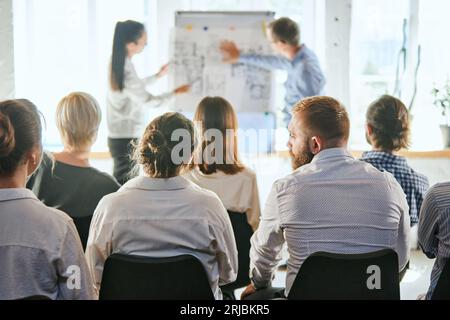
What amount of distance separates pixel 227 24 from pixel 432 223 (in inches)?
110

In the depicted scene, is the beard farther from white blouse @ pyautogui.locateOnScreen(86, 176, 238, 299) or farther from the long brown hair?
the long brown hair

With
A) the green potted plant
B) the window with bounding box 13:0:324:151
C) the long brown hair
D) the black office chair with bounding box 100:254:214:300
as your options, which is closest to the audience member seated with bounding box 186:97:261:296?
the long brown hair

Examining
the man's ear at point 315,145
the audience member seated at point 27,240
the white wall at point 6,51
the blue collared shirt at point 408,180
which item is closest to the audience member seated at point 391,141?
the blue collared shirt at point 408,180

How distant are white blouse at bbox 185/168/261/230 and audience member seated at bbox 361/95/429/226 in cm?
57

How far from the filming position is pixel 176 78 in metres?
4.32

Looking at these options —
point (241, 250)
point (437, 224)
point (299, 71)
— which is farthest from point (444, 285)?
point (299, 71)

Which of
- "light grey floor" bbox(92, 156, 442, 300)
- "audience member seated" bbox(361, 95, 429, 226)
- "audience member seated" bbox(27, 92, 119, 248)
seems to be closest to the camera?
"audience member seated" bbox(27, 92, 119, 248)

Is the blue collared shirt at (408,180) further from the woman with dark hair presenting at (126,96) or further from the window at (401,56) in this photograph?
the window at (401,56)

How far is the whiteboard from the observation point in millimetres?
4273

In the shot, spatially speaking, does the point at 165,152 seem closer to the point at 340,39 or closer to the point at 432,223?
the point at 432,223

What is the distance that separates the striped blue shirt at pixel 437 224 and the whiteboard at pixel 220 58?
8.31ft

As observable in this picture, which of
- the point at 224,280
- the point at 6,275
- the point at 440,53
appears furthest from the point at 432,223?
the point at 440,53

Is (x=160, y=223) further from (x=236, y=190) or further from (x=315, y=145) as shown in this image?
(x=236, y=190)

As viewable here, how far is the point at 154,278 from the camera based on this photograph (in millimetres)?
1469
